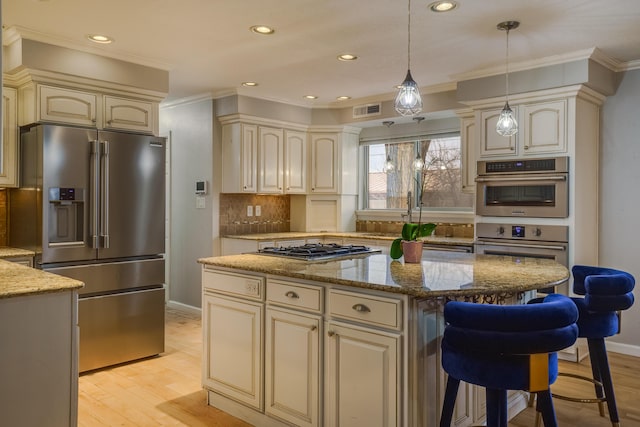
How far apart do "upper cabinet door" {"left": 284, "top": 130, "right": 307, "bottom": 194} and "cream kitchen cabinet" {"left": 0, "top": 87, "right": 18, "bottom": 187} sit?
2.87 m

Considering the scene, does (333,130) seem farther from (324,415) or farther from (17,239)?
(324,415)

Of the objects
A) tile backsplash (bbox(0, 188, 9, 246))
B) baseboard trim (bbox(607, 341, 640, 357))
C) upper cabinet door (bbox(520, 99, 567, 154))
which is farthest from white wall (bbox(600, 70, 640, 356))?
tile backsplash (bbox(0, 188, 9, 246))

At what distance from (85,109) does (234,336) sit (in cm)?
222

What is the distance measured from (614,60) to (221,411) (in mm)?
4040

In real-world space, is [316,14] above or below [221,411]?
above

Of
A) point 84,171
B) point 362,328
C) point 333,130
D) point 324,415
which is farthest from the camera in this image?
point 333,130

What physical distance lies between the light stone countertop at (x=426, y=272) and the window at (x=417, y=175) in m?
2.46

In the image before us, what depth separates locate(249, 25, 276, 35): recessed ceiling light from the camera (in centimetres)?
340

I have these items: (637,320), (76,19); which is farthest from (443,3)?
(637,320)

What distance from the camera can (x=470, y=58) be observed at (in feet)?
13.3

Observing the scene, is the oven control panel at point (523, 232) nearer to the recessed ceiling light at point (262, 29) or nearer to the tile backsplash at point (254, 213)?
the recessed ceiling light at point (262, 29)

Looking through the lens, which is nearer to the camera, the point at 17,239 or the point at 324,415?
the point at 324,415

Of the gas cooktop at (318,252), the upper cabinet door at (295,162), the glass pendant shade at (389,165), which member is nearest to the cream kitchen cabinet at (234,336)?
the gas cooktop at (318,252)

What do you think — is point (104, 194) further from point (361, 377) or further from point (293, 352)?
point (361, 377)
